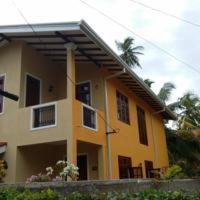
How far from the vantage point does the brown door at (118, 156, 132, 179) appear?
13.1 m

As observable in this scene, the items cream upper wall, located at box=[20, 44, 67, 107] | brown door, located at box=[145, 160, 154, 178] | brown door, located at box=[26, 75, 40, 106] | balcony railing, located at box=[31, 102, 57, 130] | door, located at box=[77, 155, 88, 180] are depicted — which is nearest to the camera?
balcony railing, located at box=[31, 102, 57, 130]

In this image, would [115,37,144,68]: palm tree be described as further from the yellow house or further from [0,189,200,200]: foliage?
[0,189,200,200]: foliage

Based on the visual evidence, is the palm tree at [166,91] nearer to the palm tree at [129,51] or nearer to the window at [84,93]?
the palm tree at [129,51]

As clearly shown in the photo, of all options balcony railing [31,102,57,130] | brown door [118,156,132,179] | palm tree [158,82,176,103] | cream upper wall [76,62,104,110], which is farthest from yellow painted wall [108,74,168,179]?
palm tree [158,82,176,103]

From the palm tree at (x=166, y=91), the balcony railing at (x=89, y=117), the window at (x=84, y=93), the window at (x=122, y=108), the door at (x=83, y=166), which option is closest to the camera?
the balcony railing at (x=89, y=117)

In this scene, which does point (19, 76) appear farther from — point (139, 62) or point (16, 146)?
point (139, 62)

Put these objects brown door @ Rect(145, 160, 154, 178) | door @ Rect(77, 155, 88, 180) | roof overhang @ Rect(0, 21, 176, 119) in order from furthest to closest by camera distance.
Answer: brown door @ Rect(145, 160, 154, 178), door @ Rect(77, 155, 88, 180), roof overhang @ Rect(0, 21, 176, 119)

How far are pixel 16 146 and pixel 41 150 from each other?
1.44 m

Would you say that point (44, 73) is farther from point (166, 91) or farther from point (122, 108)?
point (166, 91)

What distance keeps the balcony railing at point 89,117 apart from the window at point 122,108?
2286 millimetres

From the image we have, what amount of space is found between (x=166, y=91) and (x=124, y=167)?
17.5m

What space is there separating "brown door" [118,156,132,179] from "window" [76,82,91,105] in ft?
9.32

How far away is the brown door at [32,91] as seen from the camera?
12320 mm

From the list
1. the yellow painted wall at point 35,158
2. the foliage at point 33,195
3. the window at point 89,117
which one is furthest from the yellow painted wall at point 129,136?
the foliage at point 33,195
